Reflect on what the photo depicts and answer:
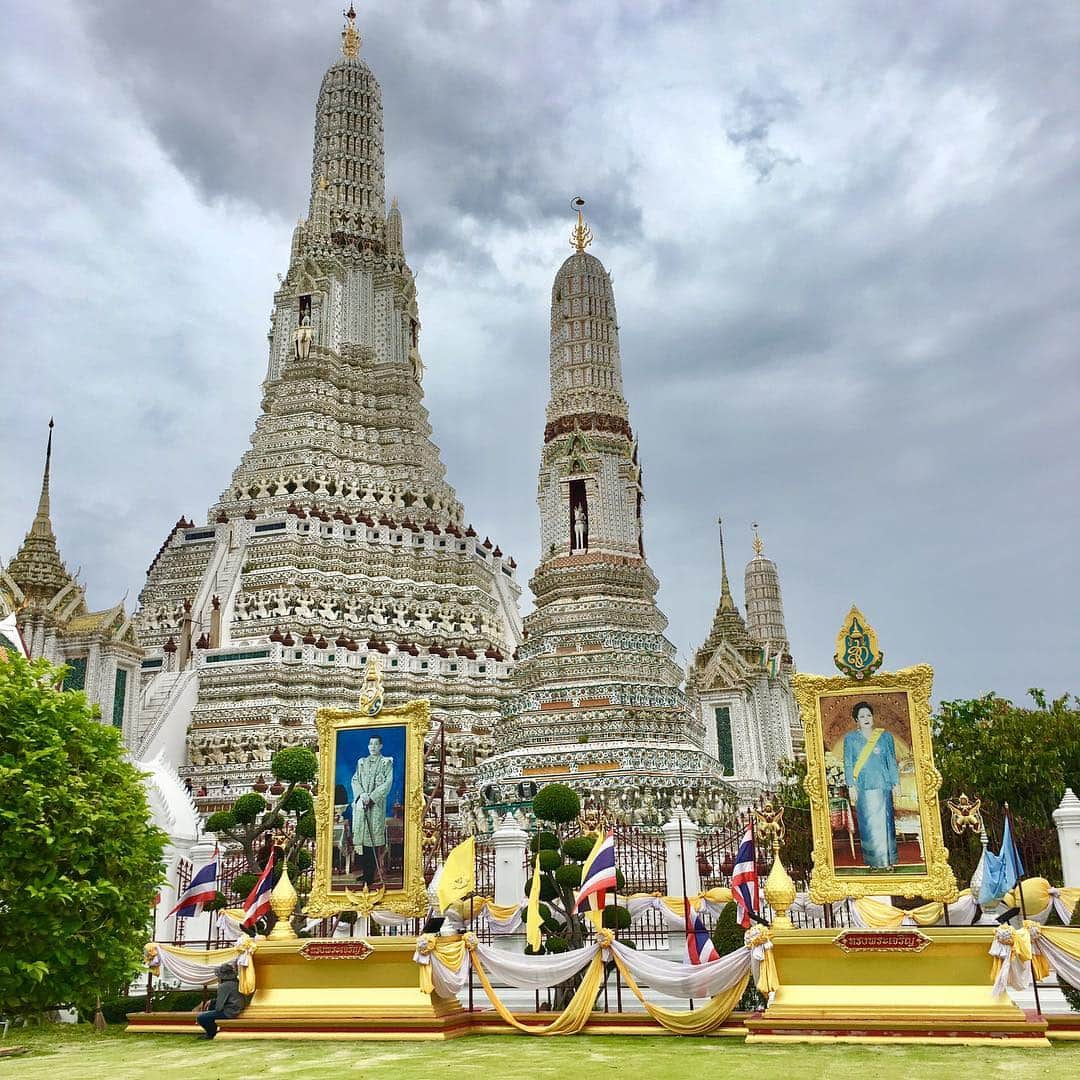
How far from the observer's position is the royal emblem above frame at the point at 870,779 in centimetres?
1388

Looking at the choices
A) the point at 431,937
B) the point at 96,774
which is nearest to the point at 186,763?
the point at 96,774

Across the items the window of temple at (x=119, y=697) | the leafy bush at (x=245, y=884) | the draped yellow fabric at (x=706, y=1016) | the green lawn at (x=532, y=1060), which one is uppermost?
the window of temple at (x=119, y=697)

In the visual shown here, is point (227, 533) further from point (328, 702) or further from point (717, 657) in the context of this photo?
point (717, 657)

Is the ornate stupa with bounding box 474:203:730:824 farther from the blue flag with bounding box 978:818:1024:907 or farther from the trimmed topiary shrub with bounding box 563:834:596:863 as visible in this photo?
the blue flag with bounding box 978:818:1024:907

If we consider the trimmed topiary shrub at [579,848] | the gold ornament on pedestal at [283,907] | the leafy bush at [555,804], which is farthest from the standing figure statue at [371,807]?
the leafy bush at [555,804]

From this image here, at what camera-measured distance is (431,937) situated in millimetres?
13766

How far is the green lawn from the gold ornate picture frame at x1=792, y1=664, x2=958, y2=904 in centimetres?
254

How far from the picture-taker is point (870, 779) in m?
14.2

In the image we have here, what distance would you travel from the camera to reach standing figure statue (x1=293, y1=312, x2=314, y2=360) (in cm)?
5388

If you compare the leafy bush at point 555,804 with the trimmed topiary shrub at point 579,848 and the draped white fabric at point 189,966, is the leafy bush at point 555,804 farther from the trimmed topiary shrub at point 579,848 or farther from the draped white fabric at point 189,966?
the draped white fabric at point 189,966

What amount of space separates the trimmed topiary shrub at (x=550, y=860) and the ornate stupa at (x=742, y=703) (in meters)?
21.3

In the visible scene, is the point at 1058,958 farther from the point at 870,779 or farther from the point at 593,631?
the point at 593,631

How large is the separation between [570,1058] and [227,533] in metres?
39.0

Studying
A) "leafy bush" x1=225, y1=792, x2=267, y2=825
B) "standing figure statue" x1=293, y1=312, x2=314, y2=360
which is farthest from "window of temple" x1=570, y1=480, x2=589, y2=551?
"standing figure statue" x1=293, y1=312, x2=314, y2=360
